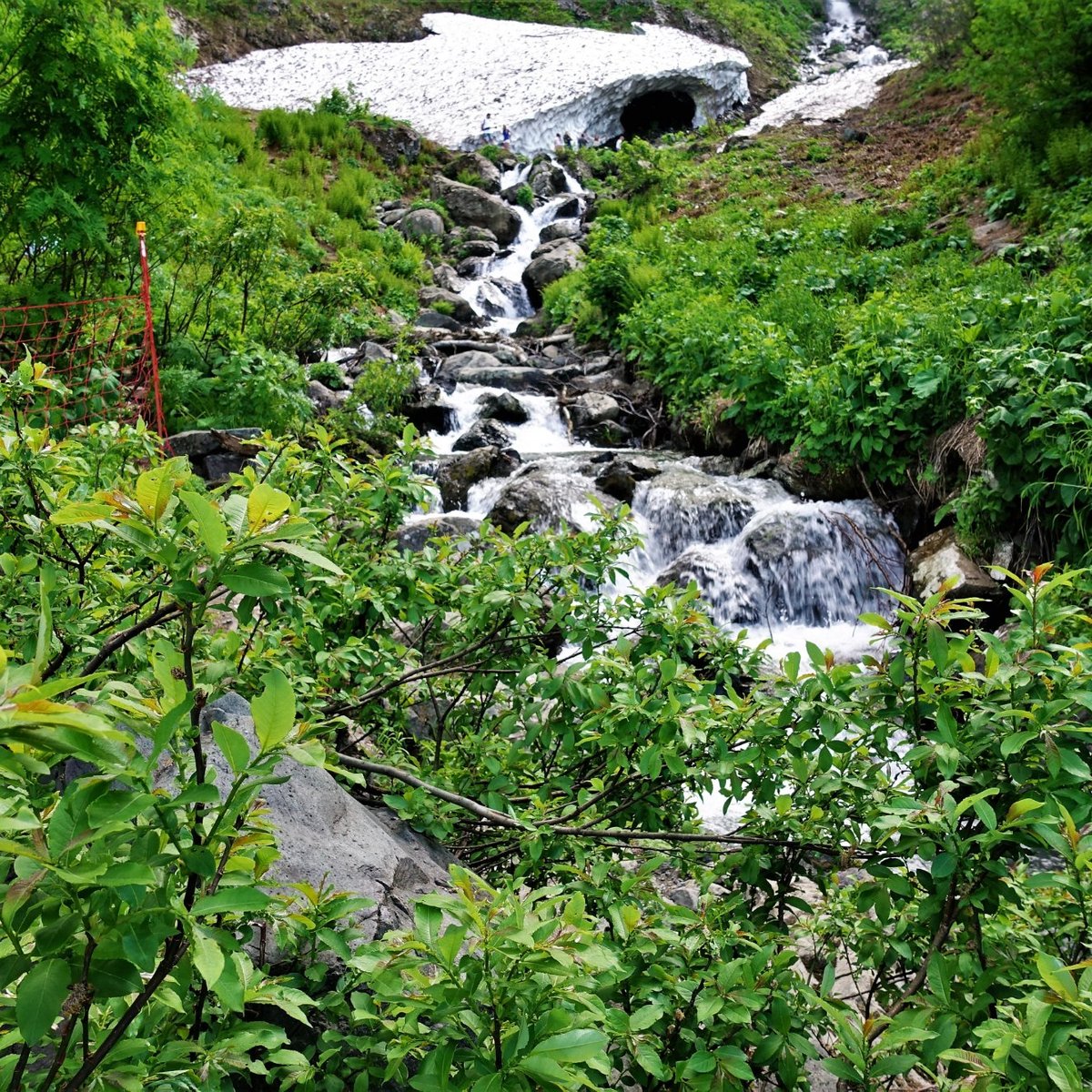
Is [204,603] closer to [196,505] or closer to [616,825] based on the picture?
[196,505]

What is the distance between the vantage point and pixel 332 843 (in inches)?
78.1

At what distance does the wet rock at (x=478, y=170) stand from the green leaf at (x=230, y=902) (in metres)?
20.0

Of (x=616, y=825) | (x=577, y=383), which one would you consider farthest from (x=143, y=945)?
(x=577, y=383)

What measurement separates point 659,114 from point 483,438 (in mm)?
21575

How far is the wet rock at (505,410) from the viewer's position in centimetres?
1020

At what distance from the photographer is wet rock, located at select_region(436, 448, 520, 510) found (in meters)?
8.40

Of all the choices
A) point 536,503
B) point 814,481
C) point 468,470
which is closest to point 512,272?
point 468,470

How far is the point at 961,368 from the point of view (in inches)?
258

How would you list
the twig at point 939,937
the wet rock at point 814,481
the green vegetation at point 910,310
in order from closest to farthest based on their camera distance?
1. the twig at point 939,937
2. the green vegetation at point 910,310
3. the wet rock at point 814,481

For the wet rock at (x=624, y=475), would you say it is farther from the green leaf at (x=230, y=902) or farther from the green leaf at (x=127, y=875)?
the green leaf at (x=127, y=875)

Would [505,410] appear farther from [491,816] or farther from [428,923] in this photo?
[428,923]

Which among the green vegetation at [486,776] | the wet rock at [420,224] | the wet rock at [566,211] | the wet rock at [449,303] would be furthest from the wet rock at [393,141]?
the green vegetation at [486,776]

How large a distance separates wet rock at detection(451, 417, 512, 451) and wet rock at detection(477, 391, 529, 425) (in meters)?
0.46

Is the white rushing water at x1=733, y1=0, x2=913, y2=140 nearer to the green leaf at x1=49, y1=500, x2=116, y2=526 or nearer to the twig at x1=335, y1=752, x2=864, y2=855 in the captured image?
the twig at x1=335, y1=752, x2=864, y2=855
